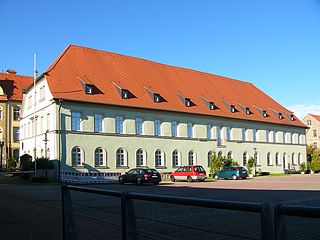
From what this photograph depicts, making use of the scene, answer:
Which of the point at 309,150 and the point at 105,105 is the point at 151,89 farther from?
the point at 309,150

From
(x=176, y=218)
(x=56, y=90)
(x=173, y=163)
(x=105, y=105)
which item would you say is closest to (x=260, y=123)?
(x=173, y=163)

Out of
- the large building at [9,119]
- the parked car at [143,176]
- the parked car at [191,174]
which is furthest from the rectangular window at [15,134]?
the parked car at [143,176]

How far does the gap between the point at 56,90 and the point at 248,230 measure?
3912cm

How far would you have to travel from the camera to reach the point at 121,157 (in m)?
43.9

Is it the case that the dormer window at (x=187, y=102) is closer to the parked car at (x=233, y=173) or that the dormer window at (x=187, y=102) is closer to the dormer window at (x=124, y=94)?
the dormer window at (x=124, y=94)

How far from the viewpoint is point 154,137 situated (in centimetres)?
4662

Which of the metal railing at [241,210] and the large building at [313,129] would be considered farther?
the large building at [313,129]

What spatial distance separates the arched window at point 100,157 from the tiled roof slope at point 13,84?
30715 millimetres

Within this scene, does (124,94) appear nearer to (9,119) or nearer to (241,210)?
(9,119)

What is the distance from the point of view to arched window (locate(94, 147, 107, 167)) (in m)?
41.8

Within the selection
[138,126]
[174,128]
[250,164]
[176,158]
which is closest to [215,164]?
[176,158]

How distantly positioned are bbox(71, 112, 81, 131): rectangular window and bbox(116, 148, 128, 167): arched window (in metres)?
5.42

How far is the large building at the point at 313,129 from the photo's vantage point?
92419 mm

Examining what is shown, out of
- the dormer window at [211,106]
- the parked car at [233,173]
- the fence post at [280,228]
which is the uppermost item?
the dormer window at [211,106]
